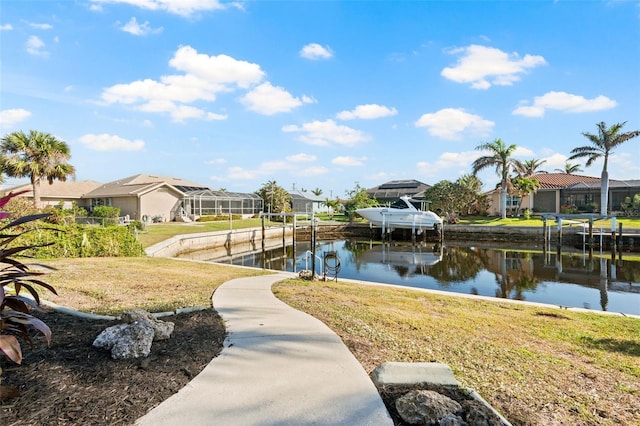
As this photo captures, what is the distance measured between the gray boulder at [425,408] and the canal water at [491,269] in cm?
674

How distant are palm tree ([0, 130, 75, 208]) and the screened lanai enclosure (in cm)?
1164

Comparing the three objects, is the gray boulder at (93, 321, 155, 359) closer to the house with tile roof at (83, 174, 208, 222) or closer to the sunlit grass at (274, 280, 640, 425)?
the sunlit grass at (274, 280, 640, 425)

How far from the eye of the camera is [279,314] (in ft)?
17.5

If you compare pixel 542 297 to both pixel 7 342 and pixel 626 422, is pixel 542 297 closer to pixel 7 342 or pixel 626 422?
pixel 626 422

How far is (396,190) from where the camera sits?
49.5m

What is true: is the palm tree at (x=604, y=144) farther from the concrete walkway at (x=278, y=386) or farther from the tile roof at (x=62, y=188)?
the tile roof at (x=62, y=188)

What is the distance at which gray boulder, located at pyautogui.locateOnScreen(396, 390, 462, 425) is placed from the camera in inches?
101

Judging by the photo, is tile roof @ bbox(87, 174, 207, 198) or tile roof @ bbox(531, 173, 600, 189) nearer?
tile roof @ bbox(87, 174, 207, 198)

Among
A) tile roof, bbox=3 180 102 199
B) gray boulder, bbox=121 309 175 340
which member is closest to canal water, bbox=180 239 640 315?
gray boulder, bbox=121 309 175 340

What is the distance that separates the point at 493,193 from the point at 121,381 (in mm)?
41744

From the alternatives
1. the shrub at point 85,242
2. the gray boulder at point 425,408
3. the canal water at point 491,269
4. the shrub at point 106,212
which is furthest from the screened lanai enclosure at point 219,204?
the gray boulder at point 425,408

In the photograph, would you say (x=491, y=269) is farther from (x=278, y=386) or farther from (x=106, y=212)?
(x=106, y=212)

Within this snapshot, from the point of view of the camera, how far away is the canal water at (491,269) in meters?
11.8

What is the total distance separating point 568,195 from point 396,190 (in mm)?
19520
